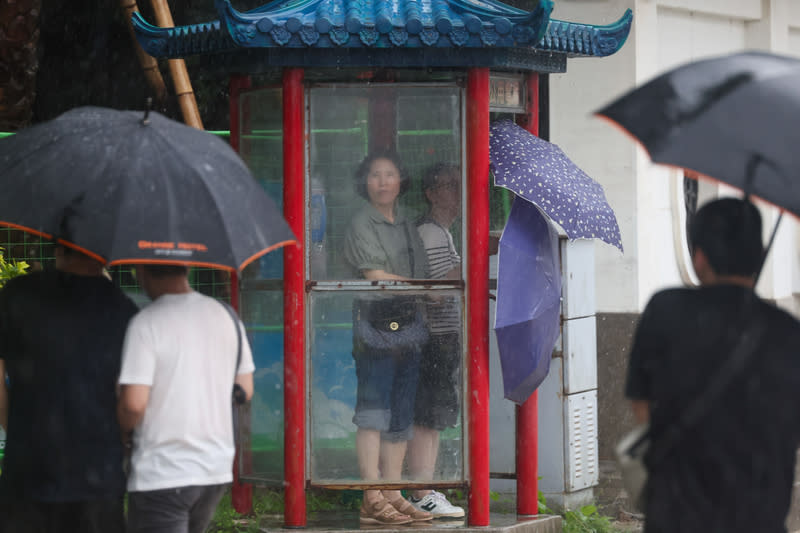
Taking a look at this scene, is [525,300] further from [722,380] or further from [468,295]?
[722,380]

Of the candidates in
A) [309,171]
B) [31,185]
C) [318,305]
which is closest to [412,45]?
[309,171]

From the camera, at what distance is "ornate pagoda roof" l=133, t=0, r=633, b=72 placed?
18.6ft

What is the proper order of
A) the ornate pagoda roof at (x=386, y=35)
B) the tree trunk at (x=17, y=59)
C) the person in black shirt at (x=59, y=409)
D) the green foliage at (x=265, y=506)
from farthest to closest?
the tree trunk at (x=17, y=59), the green foliage at (x=265, y=506), the ornate pagoda roof at (x=386, y=35), the person in black shirt at (x=59, y=409)

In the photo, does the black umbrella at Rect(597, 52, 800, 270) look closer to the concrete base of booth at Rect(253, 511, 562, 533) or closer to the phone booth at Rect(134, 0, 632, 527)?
the phone booth at Rect(134, 0, 632, 527)

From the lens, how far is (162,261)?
3.70 meters

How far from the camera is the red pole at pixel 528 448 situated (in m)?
6.62

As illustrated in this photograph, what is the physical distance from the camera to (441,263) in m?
6.21

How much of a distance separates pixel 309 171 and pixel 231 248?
246 centimetres

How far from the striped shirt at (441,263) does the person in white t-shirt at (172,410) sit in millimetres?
2408

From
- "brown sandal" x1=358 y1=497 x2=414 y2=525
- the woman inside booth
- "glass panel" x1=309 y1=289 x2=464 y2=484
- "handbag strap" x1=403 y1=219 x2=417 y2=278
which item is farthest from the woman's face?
"brown sandal" x1=358 y1=497 x2=414 y2=525

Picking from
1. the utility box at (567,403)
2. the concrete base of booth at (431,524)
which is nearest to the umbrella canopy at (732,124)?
the concrete base of booth at (431,524)

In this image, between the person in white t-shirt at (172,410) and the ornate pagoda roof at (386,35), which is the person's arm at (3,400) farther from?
the ornate pagoda roof at (386,35)

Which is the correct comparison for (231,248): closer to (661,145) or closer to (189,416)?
(189,416)

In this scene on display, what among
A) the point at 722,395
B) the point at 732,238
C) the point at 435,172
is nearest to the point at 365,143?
the point at 435,172
